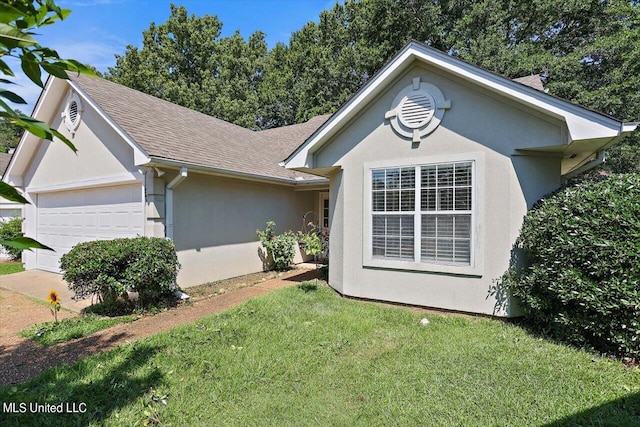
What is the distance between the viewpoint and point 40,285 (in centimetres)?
898

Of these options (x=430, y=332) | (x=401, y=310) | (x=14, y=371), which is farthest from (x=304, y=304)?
(x=14, y=371)

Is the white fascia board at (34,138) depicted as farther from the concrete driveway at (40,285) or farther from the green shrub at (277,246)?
the green shrub at (277,246)

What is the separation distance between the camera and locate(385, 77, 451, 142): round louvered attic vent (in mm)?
6305

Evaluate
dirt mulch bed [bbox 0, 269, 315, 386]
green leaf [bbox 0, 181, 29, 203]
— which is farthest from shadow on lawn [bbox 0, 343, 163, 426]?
green leaf [bbox 0, 181, 29, 203]

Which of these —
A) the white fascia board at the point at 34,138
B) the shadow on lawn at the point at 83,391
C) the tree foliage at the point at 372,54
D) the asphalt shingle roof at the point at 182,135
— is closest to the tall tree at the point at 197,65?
the tree foliage at the point at 372,54

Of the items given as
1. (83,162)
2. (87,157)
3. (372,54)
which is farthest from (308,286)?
(372,54)

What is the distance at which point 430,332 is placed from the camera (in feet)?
A: 17.3

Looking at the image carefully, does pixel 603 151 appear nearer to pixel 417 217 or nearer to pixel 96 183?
pixel 417 217

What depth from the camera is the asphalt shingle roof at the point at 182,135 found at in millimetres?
7805

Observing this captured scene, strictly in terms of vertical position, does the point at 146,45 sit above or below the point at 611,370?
above

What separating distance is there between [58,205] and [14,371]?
7615mm

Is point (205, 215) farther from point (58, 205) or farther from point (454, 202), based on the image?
point (454, 202)

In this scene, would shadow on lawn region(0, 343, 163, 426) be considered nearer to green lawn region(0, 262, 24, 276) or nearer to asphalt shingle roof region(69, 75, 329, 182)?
asphalt shingle roof region(69, 75, 329, 182)

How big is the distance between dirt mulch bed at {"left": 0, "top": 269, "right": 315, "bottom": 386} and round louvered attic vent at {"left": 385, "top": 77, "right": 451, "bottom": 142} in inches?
193
